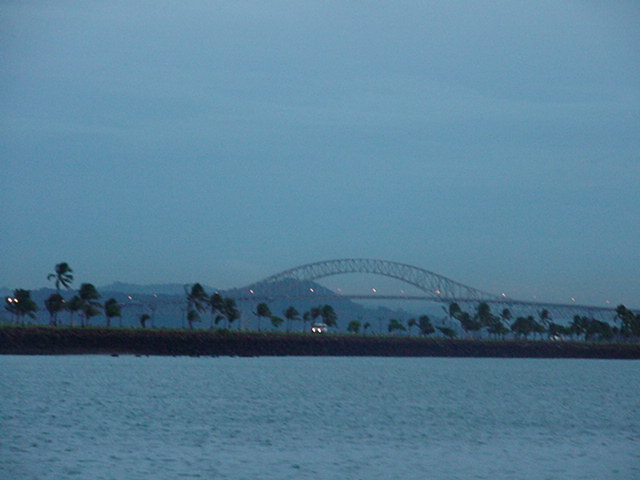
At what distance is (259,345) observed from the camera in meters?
133

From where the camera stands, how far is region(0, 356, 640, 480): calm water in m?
30.9

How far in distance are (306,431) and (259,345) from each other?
93554mm

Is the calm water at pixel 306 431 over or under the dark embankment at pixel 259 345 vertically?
under

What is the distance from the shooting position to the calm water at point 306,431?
30.9 metres

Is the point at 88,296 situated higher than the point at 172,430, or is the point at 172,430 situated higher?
the point at 88,296

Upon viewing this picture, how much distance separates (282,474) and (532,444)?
11.9 m

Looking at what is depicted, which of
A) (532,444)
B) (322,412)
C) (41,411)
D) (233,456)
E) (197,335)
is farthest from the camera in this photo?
(197,335)

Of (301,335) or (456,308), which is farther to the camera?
(456,308)

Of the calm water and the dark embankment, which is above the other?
the dark embankment

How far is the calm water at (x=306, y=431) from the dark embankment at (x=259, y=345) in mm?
39118

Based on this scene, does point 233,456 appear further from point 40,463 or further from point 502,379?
point 502,379

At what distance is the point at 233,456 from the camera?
32.9 m

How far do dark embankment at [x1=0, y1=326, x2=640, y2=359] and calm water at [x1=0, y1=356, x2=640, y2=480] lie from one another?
128 ft

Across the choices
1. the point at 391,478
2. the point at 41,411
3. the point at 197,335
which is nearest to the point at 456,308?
the point at 197,335
